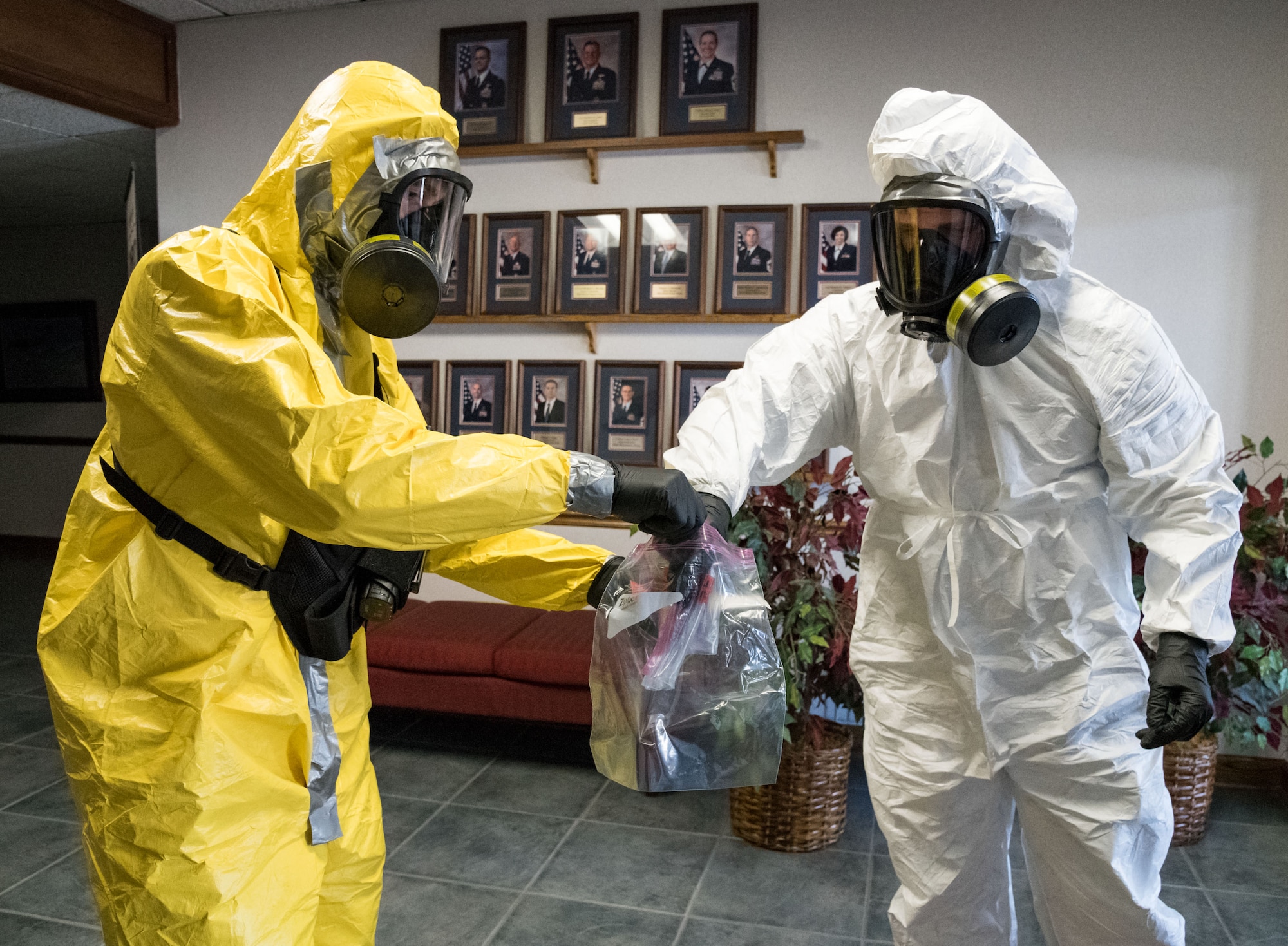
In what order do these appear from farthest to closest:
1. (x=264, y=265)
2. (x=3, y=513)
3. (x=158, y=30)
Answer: (x=3, y=513) < (x=158, y=30) < (x=264, y=265)

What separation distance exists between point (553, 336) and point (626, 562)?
238 centimetres

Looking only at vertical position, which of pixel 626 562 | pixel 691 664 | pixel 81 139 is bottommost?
pixel 691 664

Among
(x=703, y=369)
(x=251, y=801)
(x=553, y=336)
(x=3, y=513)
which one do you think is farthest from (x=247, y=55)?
(x=3, y=513)

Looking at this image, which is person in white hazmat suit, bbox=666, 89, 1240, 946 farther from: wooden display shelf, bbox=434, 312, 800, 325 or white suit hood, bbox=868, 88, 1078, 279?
wooden display shelf, bbox=434, 312, 800, 325

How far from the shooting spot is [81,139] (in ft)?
14.1

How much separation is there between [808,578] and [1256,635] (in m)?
1.23

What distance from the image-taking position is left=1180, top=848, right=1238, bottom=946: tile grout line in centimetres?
223

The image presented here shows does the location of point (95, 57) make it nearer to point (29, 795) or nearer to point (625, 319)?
point (625, 319)

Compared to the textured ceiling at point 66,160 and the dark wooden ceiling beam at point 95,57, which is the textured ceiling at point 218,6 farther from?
the textured ceiling at point 66,160

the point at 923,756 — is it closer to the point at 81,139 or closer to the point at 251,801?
the point at 251,801

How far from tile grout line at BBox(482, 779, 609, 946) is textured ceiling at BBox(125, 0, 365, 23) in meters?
3.00

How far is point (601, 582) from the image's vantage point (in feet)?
4.80

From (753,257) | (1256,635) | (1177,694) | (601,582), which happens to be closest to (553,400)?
(753,257)

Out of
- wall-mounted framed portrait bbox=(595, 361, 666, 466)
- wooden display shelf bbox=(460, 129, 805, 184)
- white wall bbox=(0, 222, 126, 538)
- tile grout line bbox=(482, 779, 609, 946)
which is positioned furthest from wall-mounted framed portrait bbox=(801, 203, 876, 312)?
white wall bbox=(0, 222, 126, 538)
